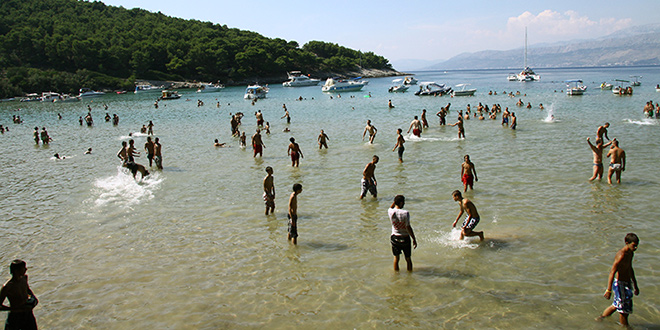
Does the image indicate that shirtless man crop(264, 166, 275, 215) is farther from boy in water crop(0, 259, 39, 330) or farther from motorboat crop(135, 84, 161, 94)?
motorboat crop(135, 84, 161, 94)

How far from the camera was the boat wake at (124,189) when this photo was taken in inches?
580

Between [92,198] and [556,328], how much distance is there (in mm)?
15216

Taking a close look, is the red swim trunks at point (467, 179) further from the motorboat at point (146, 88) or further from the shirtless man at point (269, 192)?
the motorboat at point (146, 88)

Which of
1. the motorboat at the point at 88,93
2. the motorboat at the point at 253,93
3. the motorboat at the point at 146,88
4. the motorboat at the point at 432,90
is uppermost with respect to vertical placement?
the motorboat at the point at 146,88

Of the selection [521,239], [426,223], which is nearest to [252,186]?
[426,223]

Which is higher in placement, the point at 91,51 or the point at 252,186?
the point at 91,51

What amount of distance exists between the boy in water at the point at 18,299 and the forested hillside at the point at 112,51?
106 metres

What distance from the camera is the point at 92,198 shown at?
15.3 m

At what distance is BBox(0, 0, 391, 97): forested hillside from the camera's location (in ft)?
342

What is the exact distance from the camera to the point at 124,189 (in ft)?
53.5

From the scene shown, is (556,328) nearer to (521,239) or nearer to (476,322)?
(476,322)

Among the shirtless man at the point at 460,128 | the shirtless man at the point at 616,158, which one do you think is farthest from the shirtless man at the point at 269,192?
the shirtless man at the point at 460,128

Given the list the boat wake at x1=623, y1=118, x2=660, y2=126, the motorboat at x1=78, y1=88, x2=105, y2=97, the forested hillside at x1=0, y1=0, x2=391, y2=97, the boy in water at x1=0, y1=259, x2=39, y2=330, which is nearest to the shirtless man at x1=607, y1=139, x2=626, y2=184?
the boy in water at x1=0, y1=259, x2=39, y2=330

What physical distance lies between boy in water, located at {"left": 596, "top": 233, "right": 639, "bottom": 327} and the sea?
0.49 m
